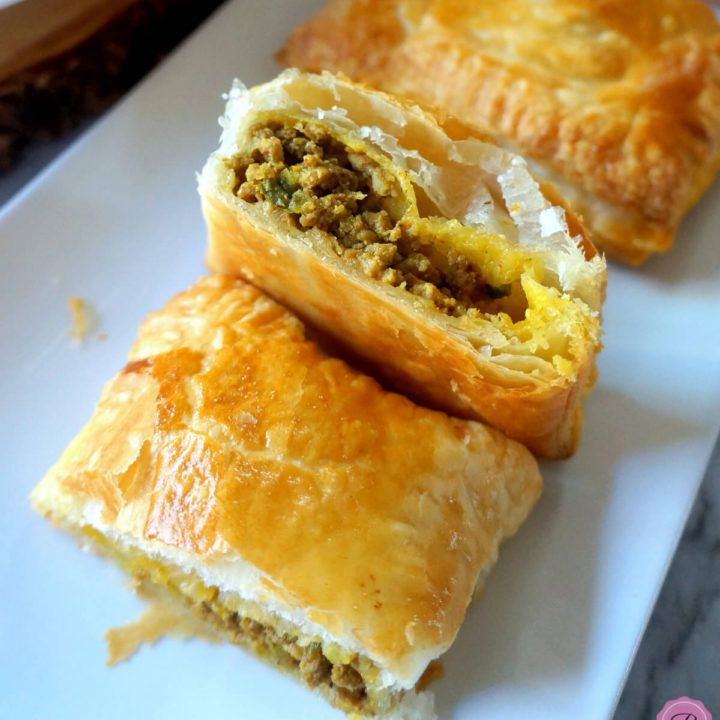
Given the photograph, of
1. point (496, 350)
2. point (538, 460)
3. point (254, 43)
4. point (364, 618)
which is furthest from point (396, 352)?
point (254, 43)

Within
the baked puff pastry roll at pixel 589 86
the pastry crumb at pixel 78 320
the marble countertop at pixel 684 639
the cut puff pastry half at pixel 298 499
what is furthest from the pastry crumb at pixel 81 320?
the marble countertop at pixel 684 639

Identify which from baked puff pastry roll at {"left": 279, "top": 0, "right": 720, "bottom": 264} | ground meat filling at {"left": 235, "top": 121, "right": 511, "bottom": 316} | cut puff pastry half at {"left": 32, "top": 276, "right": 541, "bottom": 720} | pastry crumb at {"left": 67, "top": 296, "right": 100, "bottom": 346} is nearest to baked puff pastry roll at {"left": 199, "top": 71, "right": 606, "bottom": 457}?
ground meat filling at {"left": 235, "top": 121, "right": 511, "bottom": 316}

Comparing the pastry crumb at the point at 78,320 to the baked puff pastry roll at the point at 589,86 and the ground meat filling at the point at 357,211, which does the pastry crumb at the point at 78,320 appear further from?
the baked puff pastry roll at the point at 589,86

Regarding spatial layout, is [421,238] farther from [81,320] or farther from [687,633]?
[687,633]

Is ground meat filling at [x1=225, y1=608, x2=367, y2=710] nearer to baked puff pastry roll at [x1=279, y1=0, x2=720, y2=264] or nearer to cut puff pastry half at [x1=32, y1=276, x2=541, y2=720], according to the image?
cut puff pastry half at [x1=32, y1=276, x2=541, y2=720]

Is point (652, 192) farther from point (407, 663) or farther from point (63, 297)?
point (63, 297)

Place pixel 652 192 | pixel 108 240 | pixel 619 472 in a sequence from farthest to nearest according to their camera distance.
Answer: pixel 108 240
pixel 652 192
pixel 619 472
